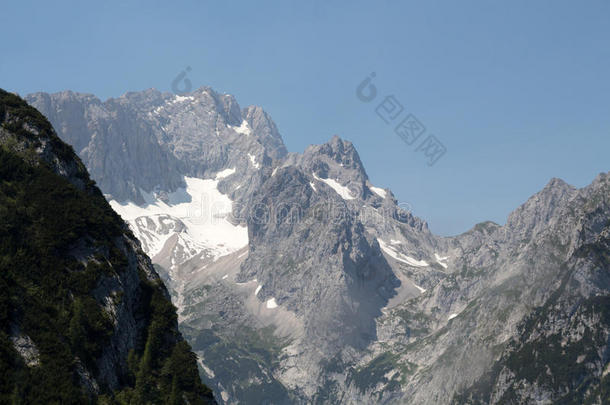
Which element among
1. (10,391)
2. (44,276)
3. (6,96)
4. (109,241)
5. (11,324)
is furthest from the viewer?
(6,96)

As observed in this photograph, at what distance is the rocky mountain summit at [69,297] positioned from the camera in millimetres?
79000

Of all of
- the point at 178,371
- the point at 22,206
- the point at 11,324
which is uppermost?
the point at 22,206

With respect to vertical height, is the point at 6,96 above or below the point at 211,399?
above

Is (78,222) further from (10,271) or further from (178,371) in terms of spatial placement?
(178,371)

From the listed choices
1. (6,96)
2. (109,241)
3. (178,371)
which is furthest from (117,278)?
(6,96)

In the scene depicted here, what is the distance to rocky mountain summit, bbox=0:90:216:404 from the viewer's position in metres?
79.0

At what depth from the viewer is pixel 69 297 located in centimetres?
9062

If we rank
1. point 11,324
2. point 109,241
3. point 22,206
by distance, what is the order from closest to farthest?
→ point 11,324, point 22,206, point 109,241

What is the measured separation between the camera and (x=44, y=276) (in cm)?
9006

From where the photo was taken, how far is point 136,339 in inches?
3989

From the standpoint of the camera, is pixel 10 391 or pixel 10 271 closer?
pixel 10 391

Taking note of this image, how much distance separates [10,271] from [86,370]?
16.7 meters

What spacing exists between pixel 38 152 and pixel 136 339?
36376mm

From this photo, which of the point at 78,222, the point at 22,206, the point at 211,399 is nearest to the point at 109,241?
the point at 78,222
